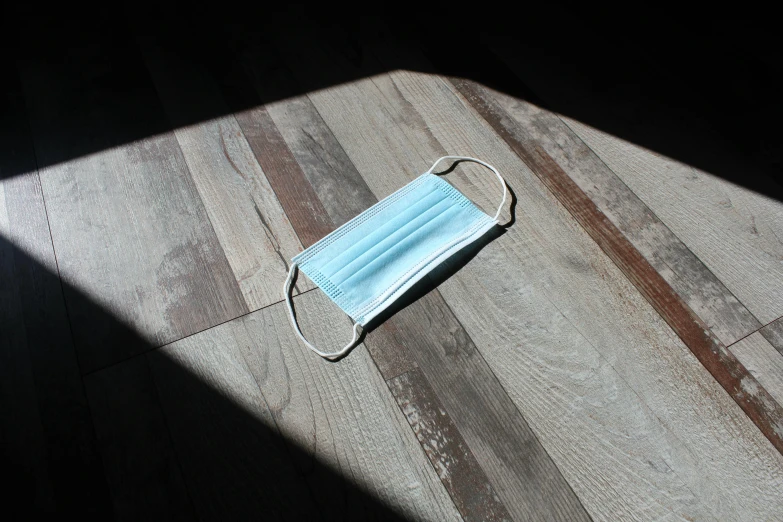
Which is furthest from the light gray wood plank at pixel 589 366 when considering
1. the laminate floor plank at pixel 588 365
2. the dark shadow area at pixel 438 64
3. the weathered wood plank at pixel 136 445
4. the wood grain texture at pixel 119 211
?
the weathered wood plank at pixel 136 445

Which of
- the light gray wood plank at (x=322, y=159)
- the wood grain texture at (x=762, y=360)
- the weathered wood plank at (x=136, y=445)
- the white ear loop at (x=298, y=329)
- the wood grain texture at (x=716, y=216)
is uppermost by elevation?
the wood grain texture at (x=716, y=216)

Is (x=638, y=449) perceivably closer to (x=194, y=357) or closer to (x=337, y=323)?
(x=337, y=323)

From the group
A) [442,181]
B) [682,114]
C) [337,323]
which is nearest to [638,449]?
[337,323]

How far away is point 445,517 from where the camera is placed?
117 centimetres

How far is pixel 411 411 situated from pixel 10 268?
3.31ft

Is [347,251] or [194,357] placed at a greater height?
[347,251]

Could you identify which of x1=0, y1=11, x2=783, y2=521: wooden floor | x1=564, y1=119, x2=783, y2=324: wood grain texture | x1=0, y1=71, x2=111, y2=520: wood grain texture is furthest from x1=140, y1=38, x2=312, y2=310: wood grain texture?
x1=564, y1=119, x2=783, y2=324: wood grain texture

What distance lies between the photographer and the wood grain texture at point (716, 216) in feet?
5.00

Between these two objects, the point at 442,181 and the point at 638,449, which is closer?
the point at 638,449

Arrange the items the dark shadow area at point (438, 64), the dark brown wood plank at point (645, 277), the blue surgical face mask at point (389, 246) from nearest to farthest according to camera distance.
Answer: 1. the dark brown wood plank at point (645, 277)
2. the blue surgical face mask at point (389, 246)
3. the dark shadow area at point (438, 64)

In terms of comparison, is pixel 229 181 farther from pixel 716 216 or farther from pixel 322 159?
pixel 716 216

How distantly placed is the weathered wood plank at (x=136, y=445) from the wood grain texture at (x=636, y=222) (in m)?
1.18

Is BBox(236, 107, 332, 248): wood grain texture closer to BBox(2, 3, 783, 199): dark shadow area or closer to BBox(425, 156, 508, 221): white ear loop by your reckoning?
BBox(2, 3, 783, 199): dark shadow area

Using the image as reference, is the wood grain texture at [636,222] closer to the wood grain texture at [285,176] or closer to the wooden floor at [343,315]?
the wooden floor at [343,315]
